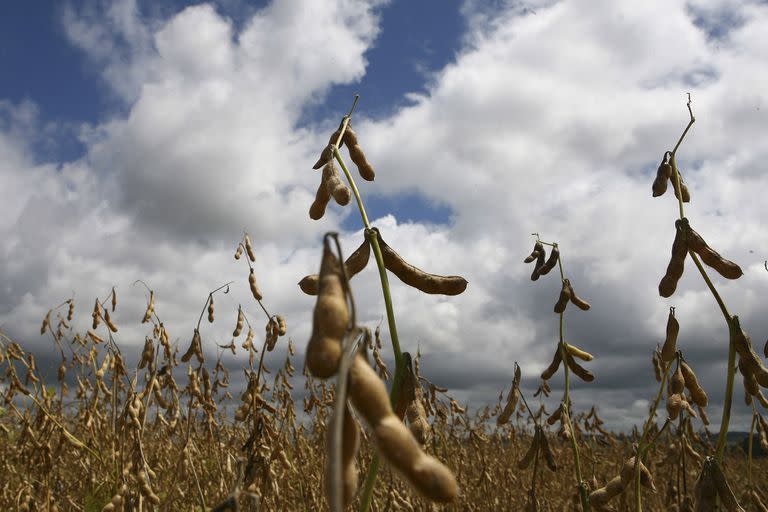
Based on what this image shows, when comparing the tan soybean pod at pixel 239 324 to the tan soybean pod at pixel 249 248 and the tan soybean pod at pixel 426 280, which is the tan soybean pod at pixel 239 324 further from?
the tan soybean pod at pixel 426 280

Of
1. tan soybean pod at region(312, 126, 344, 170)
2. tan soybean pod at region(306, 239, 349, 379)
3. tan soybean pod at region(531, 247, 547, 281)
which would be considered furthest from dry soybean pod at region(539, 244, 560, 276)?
tan soybean pod at region(306, 239, 349, 379)

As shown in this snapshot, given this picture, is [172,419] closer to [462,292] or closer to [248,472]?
[248,472]

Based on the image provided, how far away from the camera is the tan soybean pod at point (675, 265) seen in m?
1.63

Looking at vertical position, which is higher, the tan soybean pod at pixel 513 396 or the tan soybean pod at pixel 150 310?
the tan soybean pod at pixel 150 310

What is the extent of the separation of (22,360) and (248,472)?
2424 millimetres

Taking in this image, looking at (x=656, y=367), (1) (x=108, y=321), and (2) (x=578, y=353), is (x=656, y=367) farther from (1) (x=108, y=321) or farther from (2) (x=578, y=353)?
(1) (x=108, y=321)

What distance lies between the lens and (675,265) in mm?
1665

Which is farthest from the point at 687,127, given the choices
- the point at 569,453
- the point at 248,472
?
the point at 569,453

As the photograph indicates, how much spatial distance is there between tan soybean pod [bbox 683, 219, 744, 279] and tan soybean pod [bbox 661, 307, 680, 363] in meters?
0.34

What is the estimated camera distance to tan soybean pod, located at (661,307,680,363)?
1953mm

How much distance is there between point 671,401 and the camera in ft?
6.37

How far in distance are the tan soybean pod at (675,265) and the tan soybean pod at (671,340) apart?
0.31 m

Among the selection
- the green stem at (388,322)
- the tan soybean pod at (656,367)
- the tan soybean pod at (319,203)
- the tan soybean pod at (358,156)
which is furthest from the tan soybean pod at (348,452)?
the tan soybean pod at (656,367)

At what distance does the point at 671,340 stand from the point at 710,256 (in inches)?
15.9
